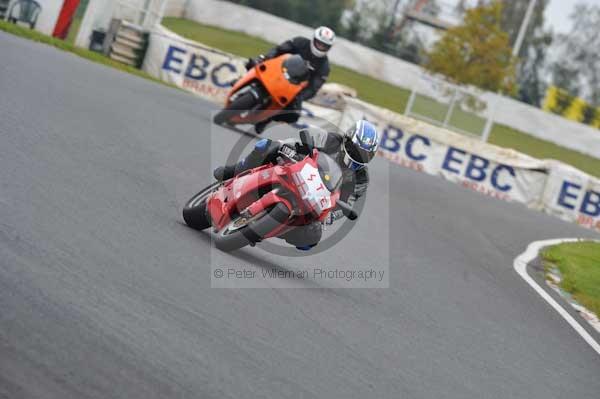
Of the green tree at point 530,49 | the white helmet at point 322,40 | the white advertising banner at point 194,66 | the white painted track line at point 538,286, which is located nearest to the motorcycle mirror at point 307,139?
the white painted track line at point 538,286

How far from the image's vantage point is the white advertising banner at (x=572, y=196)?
74.9 ft

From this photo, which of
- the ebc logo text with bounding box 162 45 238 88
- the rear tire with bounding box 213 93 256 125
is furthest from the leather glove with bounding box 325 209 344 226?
the ebc logo text with bounding box 162 45 238 88

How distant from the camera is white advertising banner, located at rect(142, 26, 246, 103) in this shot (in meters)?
24.5

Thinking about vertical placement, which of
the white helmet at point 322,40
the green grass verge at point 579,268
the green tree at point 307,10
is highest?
the green tree at point 307,10

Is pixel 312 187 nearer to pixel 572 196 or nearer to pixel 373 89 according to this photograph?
pixel 572 196

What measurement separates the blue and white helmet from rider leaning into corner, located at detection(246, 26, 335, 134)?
832 centimetres

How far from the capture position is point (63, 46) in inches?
869

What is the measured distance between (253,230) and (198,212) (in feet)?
2.81

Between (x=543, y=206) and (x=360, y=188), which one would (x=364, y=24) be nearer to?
(x=543, y=206)

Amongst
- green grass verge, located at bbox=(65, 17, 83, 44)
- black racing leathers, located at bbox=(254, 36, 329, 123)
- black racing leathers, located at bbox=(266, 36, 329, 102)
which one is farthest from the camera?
green grass verge, located at bbox=(65, 17, 83, 44)

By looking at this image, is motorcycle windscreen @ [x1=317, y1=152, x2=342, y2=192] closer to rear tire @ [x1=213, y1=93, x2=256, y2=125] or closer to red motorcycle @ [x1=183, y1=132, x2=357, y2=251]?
red motorcycle @ [x1=183, y1=132, x2=357, y2=251]

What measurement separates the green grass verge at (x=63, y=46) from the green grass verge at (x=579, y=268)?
10.3 m

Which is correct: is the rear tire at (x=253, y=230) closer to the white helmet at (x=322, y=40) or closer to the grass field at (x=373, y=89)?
the white helmet at (x=322, y=40)

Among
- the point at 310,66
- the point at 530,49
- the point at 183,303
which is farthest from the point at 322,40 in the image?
the point at 530,49
